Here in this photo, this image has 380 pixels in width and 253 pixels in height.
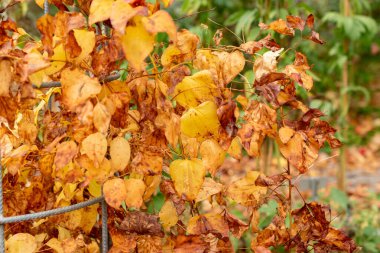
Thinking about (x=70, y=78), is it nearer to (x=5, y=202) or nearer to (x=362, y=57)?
(x=5, y=202)

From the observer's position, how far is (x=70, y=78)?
882mm

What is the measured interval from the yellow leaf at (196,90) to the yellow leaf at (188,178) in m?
0.11

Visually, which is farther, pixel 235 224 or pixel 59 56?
pixel 235 224

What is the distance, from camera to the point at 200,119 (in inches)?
37.9

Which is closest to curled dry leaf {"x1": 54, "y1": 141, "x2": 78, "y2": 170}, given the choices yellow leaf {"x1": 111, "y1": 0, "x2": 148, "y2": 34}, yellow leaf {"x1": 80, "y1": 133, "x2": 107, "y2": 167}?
yellow leaf {"x1": 80, "y1": 133, "x2": 107, "y2": 167}

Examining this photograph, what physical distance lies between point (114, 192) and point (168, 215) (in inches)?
7.3

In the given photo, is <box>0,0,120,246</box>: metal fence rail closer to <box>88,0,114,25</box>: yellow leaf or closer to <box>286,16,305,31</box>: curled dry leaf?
<box>88,0,114,25</box>: yellow leaf

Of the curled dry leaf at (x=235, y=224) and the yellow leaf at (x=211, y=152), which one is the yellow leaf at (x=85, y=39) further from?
the curled dry leaf at (x=235, y=224)

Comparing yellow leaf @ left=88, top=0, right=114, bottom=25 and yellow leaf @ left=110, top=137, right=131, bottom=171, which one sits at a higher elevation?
yellow leaf @ left=88, top=0, right=114, bottom=25

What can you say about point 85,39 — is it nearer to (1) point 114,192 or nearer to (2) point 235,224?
(1) point 114,192

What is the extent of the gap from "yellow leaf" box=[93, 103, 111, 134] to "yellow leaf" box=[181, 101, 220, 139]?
144 mm

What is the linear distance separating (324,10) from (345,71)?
1.52 meters

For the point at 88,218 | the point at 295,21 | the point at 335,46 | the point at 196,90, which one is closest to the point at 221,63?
the point at 196,90

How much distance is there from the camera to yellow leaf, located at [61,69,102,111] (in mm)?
859
